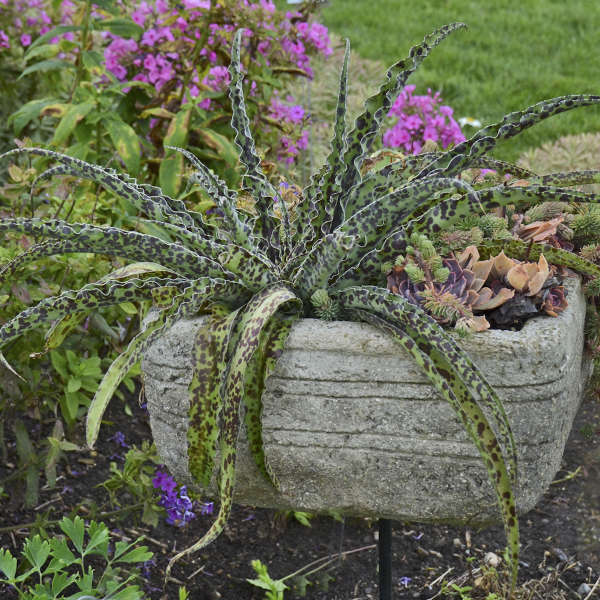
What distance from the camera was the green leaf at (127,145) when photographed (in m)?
2.48

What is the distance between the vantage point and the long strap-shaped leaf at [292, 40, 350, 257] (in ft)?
4.97

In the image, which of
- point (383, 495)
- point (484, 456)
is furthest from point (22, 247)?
point (484, 456)

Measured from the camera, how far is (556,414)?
136 centimetres

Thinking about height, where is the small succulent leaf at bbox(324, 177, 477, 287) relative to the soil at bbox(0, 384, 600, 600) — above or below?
above

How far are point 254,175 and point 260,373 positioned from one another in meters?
0.44

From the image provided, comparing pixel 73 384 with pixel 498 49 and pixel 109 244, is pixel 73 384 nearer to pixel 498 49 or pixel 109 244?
pixel 109 244

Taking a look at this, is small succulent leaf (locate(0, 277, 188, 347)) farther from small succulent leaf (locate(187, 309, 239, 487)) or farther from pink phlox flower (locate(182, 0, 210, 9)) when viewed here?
pink phlox flower (locate(182, 0, 210, 9))

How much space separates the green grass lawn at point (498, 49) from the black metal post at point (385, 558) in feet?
9.31

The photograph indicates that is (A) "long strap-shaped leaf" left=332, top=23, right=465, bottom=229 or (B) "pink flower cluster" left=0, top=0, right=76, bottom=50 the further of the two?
(B) "pink flower cluster" left=0, top=0, right=76, bottom=50

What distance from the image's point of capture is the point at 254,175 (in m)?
1.62

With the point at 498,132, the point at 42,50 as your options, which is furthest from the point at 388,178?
the point at 42,50

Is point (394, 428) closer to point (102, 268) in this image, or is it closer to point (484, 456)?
point (484, 456)

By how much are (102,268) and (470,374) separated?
1190 mm

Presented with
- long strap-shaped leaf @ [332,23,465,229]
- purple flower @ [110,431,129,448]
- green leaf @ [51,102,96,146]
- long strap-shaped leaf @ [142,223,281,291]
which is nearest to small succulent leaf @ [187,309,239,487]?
long strap-shaped leaf @ [142,223,281,291]
